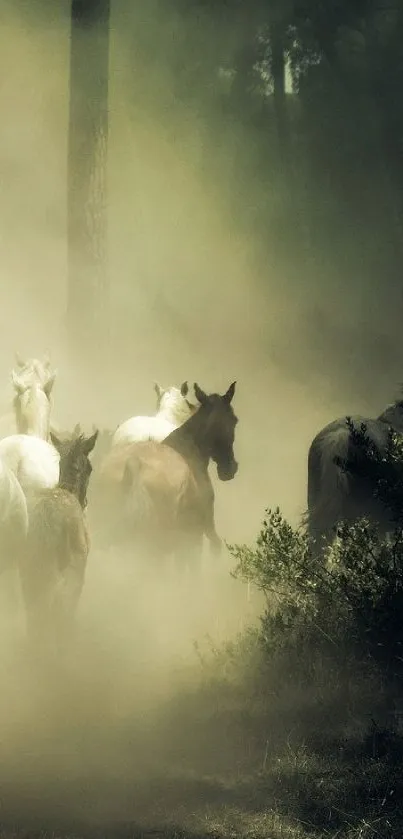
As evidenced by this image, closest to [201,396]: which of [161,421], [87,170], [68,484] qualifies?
[161,421]

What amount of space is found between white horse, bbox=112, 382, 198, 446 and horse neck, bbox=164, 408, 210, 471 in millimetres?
241

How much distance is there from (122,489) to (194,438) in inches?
44.9

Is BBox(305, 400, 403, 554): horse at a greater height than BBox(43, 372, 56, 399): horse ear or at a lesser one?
lesser

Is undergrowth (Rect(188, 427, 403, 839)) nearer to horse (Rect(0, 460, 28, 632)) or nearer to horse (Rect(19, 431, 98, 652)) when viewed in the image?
horse (Rect(19, 431, 98, 652))

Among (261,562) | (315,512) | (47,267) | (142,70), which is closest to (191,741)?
(261,562)

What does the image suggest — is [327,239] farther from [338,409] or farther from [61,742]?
[61,742]

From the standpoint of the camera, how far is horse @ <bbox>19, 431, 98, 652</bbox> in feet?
25.4

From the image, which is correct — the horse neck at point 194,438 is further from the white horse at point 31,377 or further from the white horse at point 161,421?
the white horse at point 31,377

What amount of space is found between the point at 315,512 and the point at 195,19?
1980cm

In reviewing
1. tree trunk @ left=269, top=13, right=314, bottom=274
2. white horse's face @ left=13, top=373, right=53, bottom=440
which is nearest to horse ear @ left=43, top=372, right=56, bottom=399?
white horse's face @ left=13, top=373, right=53, bottom=440

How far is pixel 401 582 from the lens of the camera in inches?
272

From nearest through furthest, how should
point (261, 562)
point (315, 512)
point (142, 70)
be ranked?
point (261, 562) → point (315, 512) → point (142, 70)

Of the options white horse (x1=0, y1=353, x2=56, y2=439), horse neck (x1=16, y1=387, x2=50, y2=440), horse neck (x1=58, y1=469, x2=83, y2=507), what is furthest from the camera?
white horse (x1=0, y1=353, x2=56, y2=439)

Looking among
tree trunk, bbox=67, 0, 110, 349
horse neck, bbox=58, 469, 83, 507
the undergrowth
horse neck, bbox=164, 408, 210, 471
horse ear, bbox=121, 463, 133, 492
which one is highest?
tree trunk, bbox=67, 0, 110, 349
